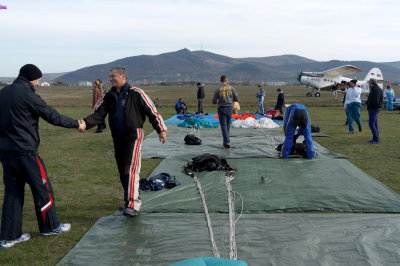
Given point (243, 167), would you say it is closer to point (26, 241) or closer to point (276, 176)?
point (276, 176)

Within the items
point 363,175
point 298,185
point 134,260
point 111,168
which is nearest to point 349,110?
point 363,175

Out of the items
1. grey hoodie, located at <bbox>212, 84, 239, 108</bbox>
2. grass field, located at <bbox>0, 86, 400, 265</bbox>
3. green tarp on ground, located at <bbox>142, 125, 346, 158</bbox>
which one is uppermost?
grey hoodie, located at <bbox>212, 84, 239, 108</bbox>

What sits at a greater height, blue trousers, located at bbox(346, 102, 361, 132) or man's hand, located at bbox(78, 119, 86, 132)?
man's hand, located at bbox(78, 119, 86, 132)

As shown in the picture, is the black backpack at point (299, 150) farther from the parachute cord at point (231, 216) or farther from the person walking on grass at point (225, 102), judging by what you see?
the parachute cord at point (231, 216)

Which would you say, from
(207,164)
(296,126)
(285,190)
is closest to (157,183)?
(207,164)

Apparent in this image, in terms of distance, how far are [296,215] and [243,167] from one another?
8.68 ft

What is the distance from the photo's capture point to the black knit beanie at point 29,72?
4.09m

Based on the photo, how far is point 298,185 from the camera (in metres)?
6.07

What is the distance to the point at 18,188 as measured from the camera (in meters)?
4.16

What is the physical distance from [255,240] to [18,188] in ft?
8.49

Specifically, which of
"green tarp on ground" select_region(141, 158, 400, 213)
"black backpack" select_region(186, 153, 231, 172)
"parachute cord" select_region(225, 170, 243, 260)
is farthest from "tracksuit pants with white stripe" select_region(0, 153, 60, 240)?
"black backpack" select_region(186, 153, 231, 172)

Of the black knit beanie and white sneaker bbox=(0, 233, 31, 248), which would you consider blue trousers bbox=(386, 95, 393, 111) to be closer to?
the black knit beanie

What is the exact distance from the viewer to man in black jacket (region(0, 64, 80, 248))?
397cm

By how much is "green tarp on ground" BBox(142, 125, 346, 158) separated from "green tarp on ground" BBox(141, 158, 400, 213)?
1162 millimetres
